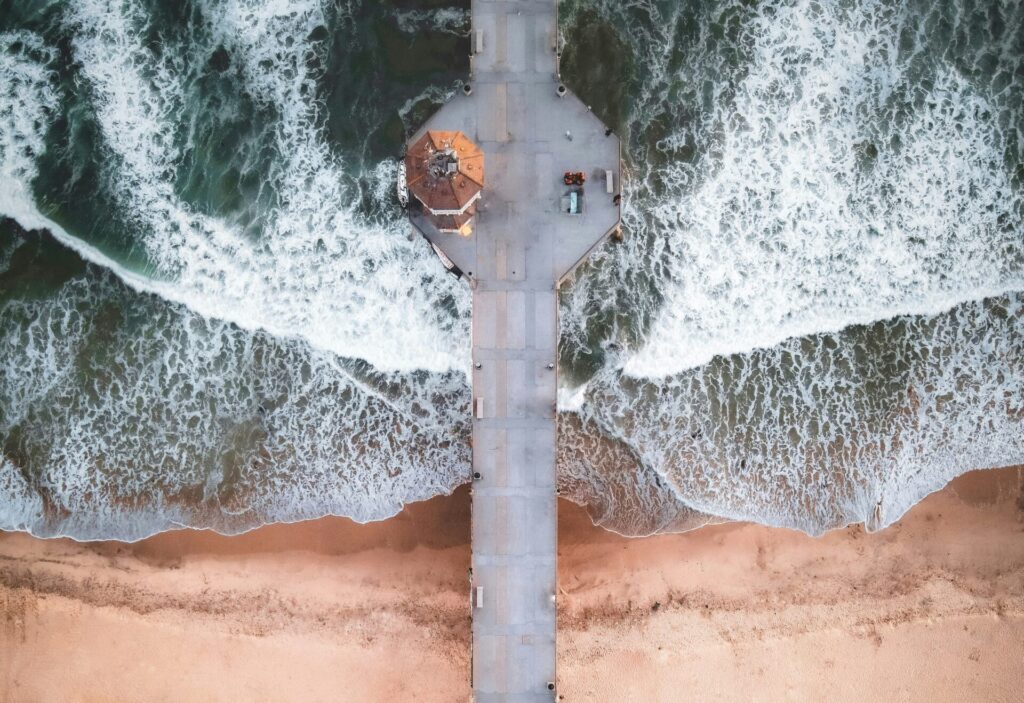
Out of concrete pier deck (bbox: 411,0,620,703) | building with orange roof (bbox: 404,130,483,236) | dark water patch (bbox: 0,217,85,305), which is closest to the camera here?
building with orange roof (bbox: 404,130,483,236)

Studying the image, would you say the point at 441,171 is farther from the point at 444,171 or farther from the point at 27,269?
the point at 27,269

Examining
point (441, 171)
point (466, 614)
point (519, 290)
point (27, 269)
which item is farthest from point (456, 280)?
point (27, 269)

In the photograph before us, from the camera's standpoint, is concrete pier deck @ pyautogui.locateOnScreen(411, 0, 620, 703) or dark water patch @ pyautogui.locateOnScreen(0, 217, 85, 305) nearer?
concrete pier deck @ pyautogui.locateOnScreen(411, 0, 620, 703)

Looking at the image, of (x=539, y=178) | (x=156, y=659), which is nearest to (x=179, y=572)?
(x=156, y=659)

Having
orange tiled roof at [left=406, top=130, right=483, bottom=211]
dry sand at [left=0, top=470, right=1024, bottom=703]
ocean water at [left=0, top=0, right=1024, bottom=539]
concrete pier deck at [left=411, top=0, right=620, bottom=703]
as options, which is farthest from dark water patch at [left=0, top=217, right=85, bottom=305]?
orange tiled roof at [left=406, top=130, right=483, bottom=211]

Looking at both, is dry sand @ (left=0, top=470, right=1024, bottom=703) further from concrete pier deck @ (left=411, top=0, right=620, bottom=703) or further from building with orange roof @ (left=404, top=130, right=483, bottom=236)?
building with orange roof @ (left=404, top=130, right=483, bottom=236)

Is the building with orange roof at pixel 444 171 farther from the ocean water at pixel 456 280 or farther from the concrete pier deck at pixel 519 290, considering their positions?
the ocean water at pixel 456 280
